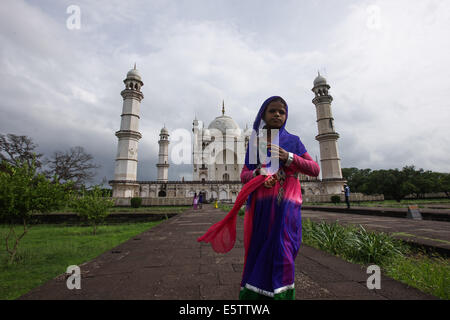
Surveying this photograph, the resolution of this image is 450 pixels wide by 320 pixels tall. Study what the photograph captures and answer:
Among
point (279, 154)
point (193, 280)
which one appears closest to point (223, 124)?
point (193, 280)

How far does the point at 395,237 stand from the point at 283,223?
11.0 ft

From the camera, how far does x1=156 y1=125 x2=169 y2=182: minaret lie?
36.7 meters

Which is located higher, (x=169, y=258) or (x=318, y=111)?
(x=318, y=111)

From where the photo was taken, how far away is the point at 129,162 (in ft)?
84.6

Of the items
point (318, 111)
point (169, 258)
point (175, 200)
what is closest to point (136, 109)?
point (175, 200)

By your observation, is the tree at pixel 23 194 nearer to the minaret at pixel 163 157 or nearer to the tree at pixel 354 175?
the minaret at pixel 163 157

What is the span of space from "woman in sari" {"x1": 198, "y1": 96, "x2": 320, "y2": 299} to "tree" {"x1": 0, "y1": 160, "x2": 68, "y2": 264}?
436cm

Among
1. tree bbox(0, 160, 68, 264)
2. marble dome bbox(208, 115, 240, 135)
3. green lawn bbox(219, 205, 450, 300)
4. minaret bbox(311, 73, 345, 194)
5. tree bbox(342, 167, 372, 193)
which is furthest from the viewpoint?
tree bbox(342, 167, 372, 193)

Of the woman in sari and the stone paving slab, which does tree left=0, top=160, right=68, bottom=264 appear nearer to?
the stone paving slab

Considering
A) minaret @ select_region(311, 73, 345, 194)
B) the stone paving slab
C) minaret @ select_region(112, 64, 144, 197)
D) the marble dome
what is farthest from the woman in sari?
the marble dome

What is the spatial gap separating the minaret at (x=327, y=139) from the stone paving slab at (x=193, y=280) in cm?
2819

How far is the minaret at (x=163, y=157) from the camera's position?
120 feet

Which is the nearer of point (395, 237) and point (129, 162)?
point (395, 237)

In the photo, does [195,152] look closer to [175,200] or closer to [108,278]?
[175,200]
